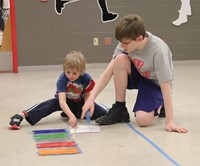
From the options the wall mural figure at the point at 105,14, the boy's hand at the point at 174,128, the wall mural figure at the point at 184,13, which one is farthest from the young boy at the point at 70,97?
the wall mural figure at the point at 184,13

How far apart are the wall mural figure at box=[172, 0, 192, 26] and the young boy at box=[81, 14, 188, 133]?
377cm

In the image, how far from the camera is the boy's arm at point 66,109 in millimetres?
2592

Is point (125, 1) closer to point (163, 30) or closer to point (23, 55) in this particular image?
point (163, 30)

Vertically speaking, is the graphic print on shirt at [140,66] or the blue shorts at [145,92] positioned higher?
the graphic print on shirt at [140,66]

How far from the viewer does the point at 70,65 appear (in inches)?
102

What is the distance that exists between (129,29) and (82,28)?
3785 mm

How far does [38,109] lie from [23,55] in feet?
11.2

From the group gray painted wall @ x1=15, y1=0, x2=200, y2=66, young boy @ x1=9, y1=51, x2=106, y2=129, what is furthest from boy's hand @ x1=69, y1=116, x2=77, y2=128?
gray painted wall @ x1=15, y1=0, x2=200, y2=66

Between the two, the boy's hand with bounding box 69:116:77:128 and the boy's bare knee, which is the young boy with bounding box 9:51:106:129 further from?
the boy's bare knee

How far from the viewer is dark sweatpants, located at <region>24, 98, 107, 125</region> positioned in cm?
269

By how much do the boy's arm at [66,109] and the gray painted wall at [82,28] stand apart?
3.42 m

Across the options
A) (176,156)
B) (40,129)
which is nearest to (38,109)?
(40,129)

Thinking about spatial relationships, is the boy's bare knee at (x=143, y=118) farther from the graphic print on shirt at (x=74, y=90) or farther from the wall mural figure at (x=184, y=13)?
the wall mural figure at (x=184, y=13)

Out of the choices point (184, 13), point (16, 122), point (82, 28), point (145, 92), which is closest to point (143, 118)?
point (145, 92)
